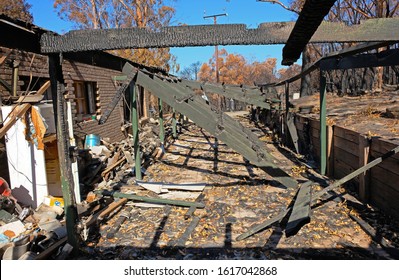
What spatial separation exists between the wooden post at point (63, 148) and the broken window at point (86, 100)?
278 inches

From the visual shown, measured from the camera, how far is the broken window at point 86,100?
35.1 feet

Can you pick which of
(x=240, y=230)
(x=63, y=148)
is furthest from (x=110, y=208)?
(x=240, y=230)

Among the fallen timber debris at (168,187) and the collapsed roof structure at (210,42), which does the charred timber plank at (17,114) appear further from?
the fallen timber debris at (168,187)

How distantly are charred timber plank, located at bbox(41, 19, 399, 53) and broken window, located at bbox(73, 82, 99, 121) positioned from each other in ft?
27.0

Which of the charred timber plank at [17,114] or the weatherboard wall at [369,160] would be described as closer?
the weatherboard wall at [369,160]

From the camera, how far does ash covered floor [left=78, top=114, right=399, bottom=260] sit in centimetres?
380

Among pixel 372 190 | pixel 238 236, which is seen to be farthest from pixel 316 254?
pixel 372 190

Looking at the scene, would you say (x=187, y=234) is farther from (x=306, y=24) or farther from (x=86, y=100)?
(x=86, y=100)

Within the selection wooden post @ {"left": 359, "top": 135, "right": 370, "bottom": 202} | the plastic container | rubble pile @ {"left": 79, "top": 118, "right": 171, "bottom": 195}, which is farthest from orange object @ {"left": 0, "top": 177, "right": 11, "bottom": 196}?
wooden post @ {"left": 359, "top": 135, "right": 370, "bottom": 202}

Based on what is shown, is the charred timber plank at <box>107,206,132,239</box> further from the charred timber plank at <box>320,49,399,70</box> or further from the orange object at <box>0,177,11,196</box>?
the charred timber plank at <box>320,49,399,70</box>

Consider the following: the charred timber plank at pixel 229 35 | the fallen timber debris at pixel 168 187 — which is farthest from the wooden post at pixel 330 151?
the charred timber plank at pixel 229 35

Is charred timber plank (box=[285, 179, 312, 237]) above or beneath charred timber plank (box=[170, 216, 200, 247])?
above

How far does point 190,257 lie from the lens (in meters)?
3.79

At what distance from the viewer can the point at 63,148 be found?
367cm
